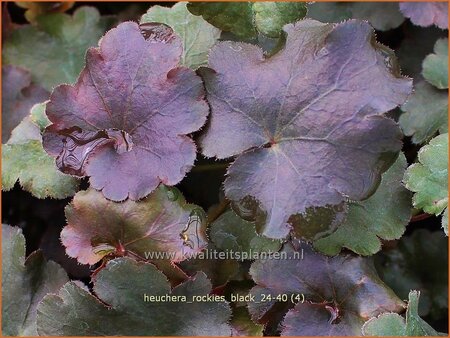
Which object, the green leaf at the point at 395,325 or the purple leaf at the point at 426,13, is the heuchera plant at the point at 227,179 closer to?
the green leaf at the point at 395,325

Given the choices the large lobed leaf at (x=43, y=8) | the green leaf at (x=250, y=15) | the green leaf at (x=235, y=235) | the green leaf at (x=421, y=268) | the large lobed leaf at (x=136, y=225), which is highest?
the green leaf at (x=250, y=15)

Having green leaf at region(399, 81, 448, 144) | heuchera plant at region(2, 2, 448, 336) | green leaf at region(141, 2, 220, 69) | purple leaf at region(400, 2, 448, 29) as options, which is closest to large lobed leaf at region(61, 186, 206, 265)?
heuchera plant at region(2, 2, 448, 336)

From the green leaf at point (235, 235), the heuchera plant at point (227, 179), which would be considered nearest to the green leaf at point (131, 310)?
the heuchera plant at point (227, 179)

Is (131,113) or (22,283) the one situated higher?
(131,113)

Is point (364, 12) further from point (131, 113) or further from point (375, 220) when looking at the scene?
point (131, 113)

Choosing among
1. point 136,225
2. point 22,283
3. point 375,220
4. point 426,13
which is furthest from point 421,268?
point 22,283

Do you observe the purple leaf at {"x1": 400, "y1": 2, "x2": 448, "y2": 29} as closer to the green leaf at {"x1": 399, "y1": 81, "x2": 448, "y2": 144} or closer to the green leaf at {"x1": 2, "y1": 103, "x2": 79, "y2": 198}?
the green leaf at {"x1": 399, "y1": 81, "x2": 448, "y2": 144}
